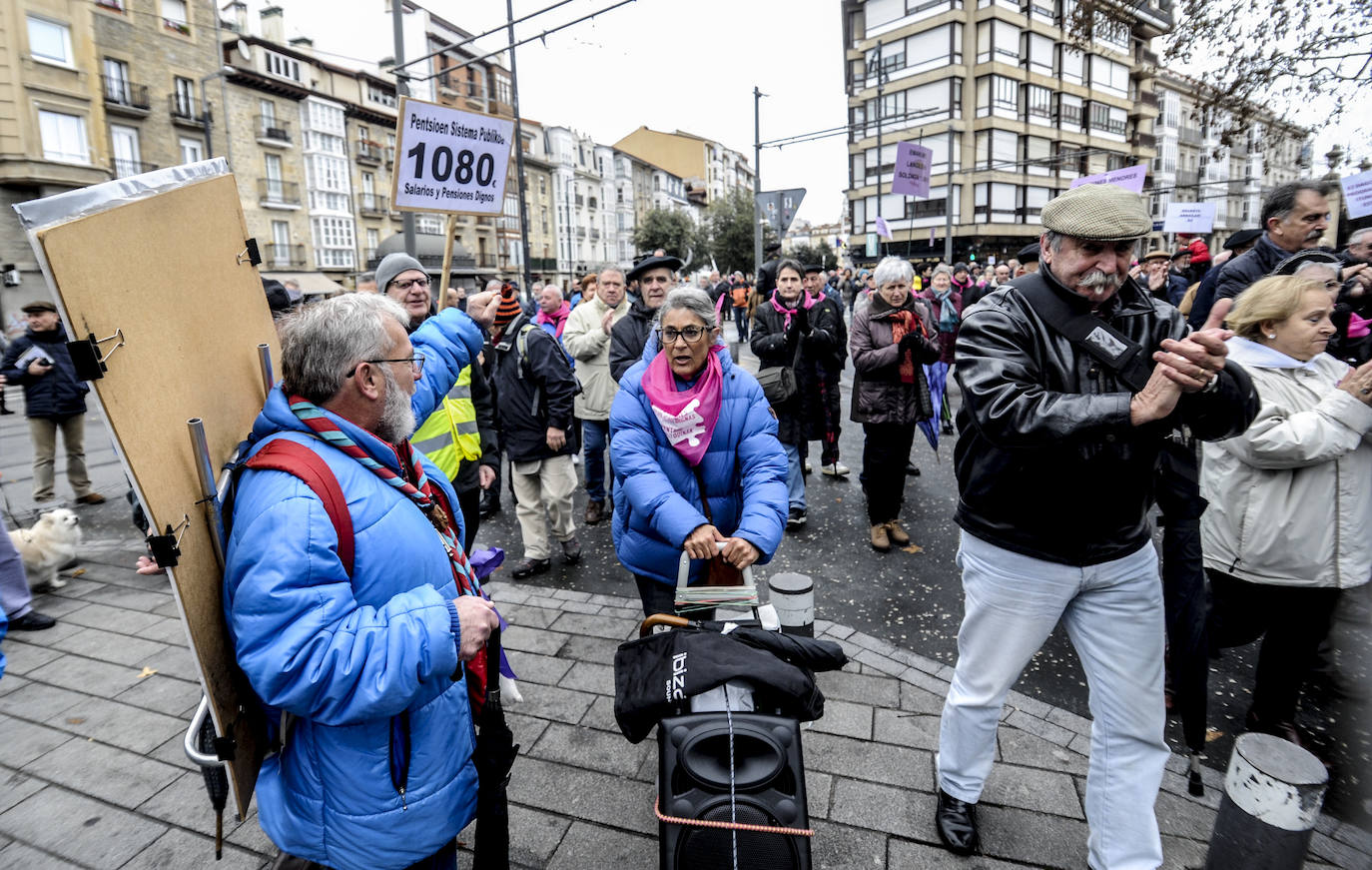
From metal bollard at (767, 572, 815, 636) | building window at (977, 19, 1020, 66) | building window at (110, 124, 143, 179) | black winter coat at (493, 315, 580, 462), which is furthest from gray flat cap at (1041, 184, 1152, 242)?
building window at (977, 19, 1020, 66)

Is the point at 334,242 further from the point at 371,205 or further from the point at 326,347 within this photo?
the point at 326,347

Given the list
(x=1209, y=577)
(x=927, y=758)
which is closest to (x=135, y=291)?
(x=927, y=758)

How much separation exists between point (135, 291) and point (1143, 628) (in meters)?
2.81

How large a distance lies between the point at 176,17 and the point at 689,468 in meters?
41.2

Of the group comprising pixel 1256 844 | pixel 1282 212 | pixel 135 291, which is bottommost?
pixel 1256 844

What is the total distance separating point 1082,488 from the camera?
2197mm

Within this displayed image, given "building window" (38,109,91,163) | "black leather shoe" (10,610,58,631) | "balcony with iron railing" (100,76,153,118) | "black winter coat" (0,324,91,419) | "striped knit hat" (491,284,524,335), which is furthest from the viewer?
"balcony with iron railing" (100,76,153,118)

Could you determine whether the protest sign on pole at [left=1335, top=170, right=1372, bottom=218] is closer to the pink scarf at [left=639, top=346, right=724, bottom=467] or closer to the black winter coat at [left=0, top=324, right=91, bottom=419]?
the pink scarf at [left=639, top=346, right=724, bottom=467]

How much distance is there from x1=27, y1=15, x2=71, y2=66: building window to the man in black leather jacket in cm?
3598

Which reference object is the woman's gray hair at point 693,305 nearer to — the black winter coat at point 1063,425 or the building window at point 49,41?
the black winter coat at point 1063,425

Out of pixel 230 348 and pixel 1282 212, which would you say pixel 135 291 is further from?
pixel 1282 212

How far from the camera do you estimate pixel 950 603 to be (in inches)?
182

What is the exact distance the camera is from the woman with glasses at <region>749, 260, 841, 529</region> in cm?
616

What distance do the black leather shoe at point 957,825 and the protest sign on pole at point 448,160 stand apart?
3904 mm
